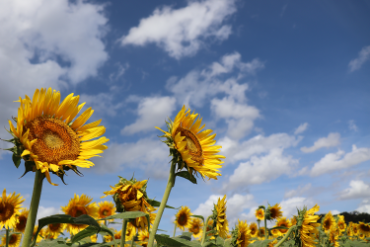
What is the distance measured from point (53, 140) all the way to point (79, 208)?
147 inches

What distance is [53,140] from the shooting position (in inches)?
111

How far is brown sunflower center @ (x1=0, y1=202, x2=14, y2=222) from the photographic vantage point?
5.75 meters

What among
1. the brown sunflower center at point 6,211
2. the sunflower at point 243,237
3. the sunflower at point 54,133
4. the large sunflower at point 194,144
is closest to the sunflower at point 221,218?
the sunflower at point 243,237

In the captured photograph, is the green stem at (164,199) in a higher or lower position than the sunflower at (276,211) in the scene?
lower

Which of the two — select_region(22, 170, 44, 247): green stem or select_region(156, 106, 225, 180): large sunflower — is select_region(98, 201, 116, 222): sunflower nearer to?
select_region(156, 106, 225, 180): large sunflower

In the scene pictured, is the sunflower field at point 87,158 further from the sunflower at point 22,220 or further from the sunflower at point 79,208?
the sunflower at point 22,220

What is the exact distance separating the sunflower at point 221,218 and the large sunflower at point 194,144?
2176 millimetres

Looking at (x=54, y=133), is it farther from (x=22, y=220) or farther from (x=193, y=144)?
(x=22, y=220)

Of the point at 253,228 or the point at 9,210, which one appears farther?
the point at 253,228

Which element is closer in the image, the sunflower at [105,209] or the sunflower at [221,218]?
the sunflower at [221,218]

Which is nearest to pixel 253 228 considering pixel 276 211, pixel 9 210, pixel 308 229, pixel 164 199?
pixel 276 211

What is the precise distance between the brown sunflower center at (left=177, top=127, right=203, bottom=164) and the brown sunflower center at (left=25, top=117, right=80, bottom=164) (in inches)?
52.7

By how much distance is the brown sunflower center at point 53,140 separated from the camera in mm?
2610

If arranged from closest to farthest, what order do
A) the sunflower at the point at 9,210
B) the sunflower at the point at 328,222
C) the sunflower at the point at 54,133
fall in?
the sunflower at the point at 54,133 → the sunflower at the point at 9,210 → the sunflower at the point at 328,222
